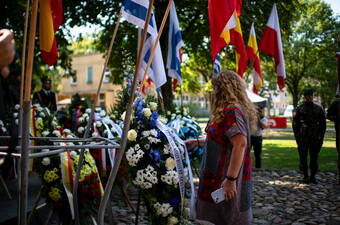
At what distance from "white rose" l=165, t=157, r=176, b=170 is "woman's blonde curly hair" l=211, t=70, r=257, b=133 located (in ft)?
2.09

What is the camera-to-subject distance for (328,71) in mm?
35469

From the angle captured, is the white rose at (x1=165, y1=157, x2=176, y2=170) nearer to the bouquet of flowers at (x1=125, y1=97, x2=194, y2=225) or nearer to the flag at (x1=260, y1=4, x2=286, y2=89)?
the bouquet of flowers at (x1=125, y1=97, x2=194, y2=225)

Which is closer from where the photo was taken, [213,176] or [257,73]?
[213,176]

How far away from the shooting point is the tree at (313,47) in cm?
3291

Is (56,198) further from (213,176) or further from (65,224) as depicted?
(213,176)

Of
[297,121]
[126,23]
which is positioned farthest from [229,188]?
[126,23]

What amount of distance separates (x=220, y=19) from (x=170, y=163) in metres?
2.35

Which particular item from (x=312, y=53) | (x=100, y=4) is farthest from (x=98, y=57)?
(x=100, y=4)

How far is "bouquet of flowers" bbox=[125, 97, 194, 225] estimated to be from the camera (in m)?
3.45

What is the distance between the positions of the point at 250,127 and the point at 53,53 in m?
2.56

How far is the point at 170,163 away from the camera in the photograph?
11.5 feet

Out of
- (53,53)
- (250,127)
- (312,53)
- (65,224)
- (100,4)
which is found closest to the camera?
(250,127)

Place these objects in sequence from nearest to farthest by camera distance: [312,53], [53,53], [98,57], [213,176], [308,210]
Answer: [213,176]
[53,53]
[308,210]
[312,53]
[98,57]

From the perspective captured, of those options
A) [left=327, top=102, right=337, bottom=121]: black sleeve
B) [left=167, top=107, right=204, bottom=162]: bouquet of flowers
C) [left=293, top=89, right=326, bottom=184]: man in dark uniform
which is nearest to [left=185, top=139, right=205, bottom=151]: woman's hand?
[left=167, top=107, right=204, bottom=162]: bouquet of flowers
